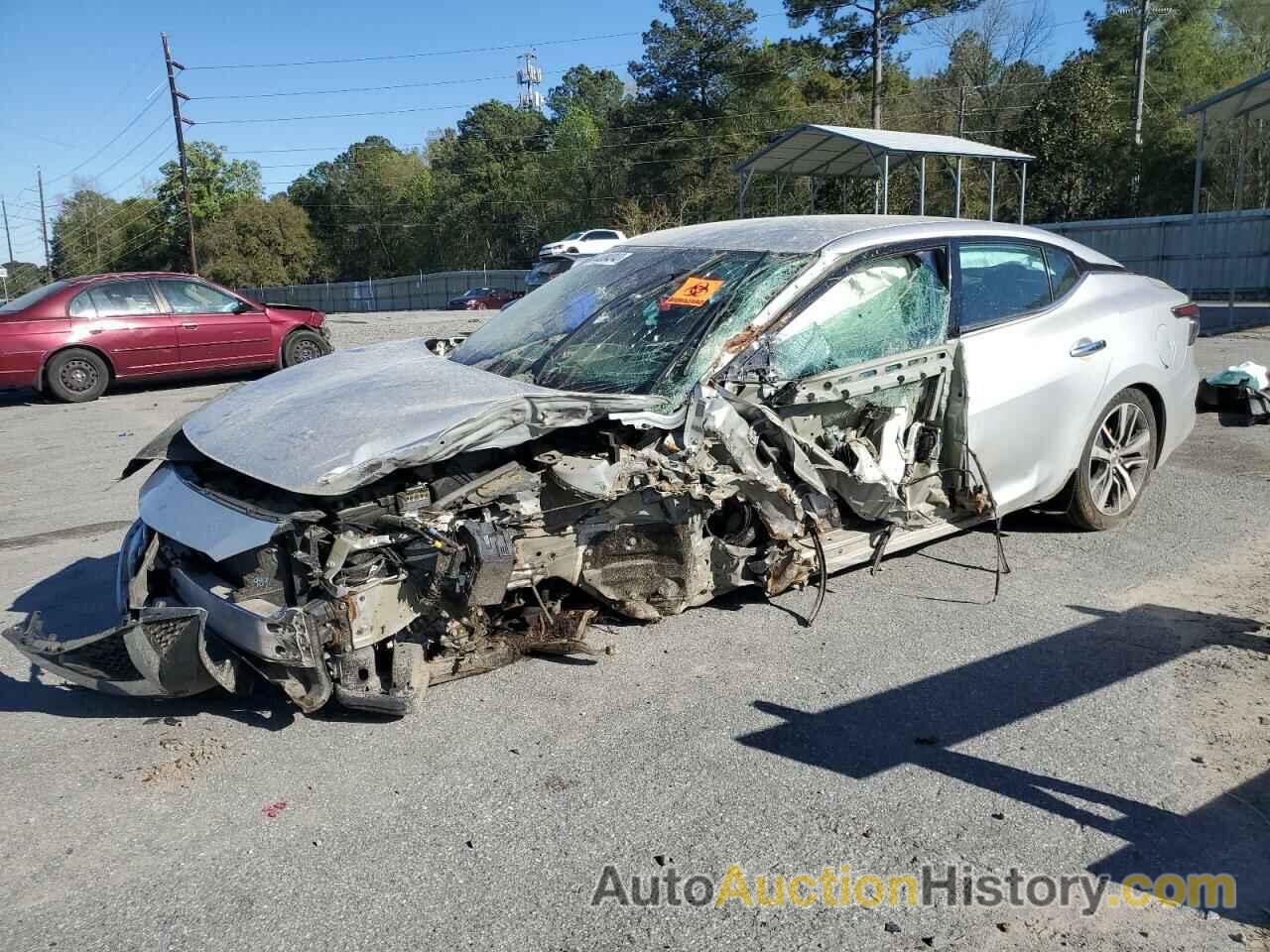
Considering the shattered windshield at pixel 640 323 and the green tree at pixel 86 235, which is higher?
the green tree at pixel 86 235

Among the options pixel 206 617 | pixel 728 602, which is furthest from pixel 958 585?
pixel 206 617

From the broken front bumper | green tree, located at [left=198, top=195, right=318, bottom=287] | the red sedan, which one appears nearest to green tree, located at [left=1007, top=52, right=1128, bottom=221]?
the red sedan

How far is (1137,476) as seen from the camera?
18.2ft

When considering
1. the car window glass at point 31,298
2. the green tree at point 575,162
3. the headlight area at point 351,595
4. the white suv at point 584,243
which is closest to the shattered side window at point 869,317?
the headlight area at point 351,595

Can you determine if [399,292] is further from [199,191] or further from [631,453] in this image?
[631,453]

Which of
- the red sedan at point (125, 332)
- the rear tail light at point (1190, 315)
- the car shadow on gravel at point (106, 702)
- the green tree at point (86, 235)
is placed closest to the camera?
the car shadow on gravel at point (106, 702)

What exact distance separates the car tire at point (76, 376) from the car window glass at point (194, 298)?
1146 millimetres

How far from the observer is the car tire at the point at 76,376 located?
11844 mm

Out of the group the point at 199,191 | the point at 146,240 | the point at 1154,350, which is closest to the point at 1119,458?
the point at 1154,350

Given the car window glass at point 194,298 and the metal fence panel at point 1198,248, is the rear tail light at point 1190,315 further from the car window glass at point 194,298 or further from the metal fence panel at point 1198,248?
the metal fence panel at point 1198,248

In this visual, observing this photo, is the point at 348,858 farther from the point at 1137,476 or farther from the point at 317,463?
the point at 1137,476

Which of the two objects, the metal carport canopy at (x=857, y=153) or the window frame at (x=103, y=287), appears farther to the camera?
the metal carport canopy at (x=857, y=153)

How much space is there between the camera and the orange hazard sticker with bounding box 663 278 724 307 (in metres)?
4.47

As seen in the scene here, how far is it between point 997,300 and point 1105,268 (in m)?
1.08
